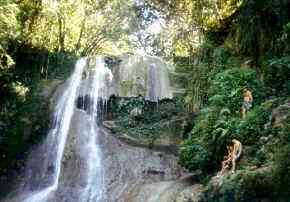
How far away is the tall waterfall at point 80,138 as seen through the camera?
14500 mm

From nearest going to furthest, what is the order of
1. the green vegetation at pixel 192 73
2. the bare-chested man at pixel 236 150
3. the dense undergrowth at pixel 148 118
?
the green vegetation at pixel 192 73 → the bare-chested man at pixel 236 150 → the dense undergrowth at pixel 148 118

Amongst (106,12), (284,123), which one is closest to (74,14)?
(106,12)

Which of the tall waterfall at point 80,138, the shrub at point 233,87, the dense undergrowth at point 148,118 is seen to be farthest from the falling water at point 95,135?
the shrub at point 233,87

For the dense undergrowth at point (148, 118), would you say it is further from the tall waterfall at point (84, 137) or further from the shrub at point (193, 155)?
the shrub at point (193, 155)

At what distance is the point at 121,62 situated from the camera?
2039cm

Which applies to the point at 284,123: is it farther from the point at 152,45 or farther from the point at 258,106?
the point at 152,45

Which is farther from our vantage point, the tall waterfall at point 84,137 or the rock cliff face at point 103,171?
the tall waterfall at point 84,137

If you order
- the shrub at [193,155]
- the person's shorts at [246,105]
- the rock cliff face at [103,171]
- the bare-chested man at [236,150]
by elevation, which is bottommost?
the rock cliff face at [103,171]

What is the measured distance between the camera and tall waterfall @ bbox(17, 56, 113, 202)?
14500 mm

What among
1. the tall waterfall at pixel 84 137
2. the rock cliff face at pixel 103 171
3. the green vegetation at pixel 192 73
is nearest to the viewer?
the green vegetation at pixel 192 73

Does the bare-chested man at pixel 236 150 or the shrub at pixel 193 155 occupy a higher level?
the bare-chested man at pixel 236 150

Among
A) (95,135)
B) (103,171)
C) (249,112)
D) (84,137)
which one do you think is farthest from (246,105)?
(84,137)

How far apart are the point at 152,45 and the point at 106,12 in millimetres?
3161

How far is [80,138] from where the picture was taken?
1698cm
